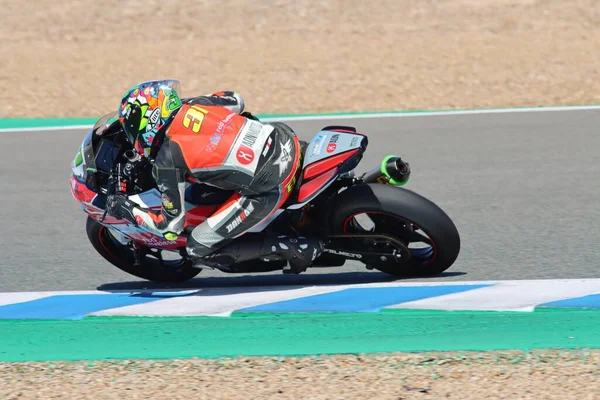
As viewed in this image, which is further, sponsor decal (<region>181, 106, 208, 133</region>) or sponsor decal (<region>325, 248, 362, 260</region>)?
sponsor decal (<region>325, 248, 362, 260</region>)

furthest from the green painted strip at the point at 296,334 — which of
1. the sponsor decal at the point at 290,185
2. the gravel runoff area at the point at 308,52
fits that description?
the gravel runoff area at the point at 308,52

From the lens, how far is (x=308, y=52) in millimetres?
16031

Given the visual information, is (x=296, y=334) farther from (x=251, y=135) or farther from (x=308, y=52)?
(x=308, y=52)

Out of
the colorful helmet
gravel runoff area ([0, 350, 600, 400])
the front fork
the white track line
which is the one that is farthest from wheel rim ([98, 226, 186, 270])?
the white track line

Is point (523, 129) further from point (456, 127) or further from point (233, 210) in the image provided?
point (233, 210)

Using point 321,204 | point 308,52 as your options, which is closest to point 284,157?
point 321,204

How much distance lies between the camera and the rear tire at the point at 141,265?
6.39 meters

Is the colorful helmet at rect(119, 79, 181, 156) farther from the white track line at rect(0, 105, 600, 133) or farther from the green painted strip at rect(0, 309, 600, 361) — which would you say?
the white track line at rect(0, 105, 600, 133)

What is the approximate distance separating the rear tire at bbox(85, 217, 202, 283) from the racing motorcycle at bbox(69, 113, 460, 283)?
331 millimetres

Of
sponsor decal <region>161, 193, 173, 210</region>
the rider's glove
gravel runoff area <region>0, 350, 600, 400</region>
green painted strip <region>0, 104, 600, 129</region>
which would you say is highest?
green painted strip <region>0, 104, 600, 129</region>

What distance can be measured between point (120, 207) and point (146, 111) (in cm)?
57

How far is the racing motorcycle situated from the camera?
578 cm

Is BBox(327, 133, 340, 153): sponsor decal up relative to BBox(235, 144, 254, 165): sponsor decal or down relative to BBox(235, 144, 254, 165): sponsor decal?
up

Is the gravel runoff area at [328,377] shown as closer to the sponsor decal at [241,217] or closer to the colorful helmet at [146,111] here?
the sponsor decal at [241,217]
